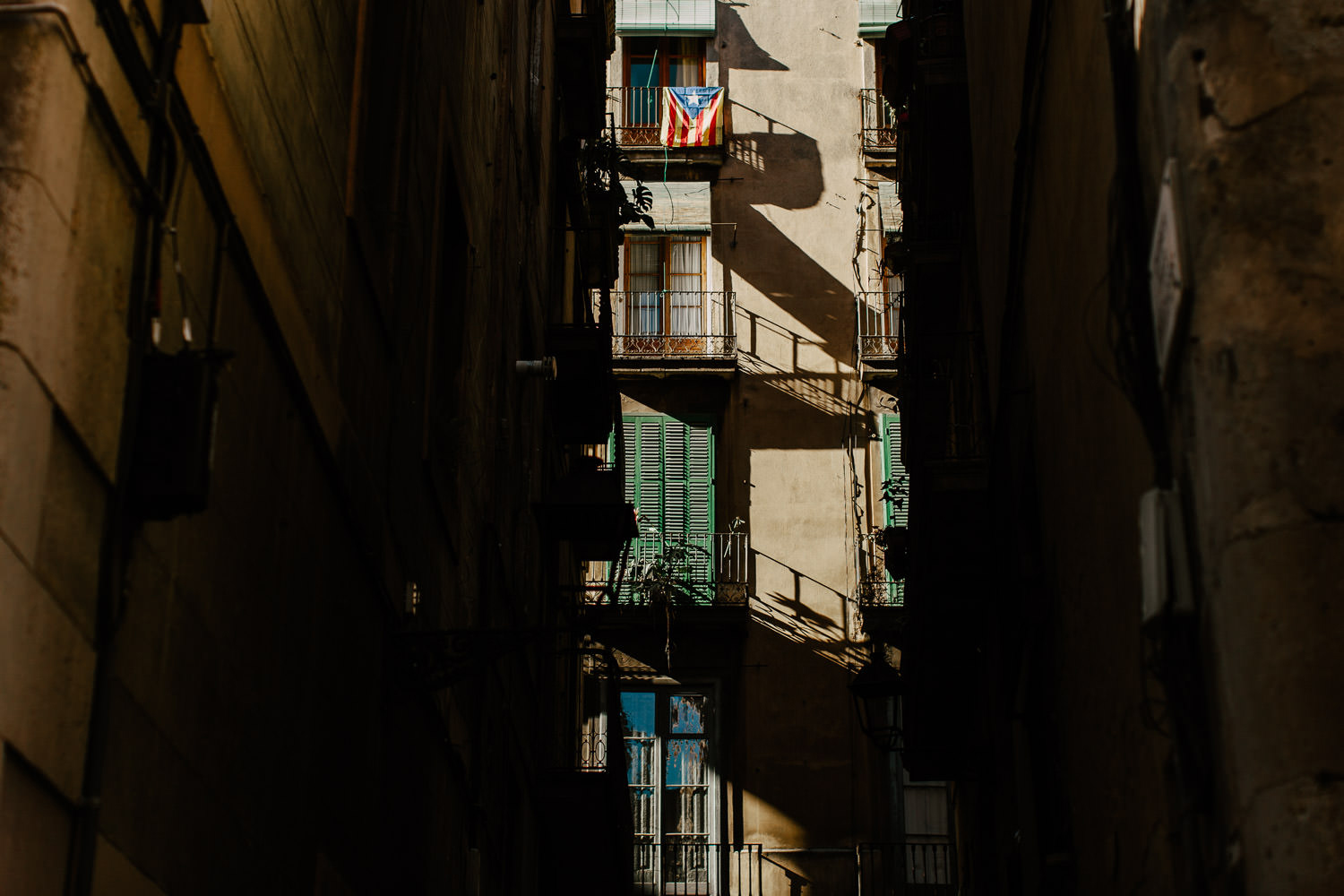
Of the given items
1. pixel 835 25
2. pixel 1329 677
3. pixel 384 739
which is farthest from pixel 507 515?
pixel 835 25

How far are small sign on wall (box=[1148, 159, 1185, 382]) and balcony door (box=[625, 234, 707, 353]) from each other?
22.4 meters

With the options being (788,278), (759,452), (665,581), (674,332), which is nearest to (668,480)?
(759,452)

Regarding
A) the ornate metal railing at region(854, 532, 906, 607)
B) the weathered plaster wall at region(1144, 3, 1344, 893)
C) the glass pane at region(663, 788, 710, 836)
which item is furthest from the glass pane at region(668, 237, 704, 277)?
the weathered plaster wall at region(1144, 3, 1344, 893)

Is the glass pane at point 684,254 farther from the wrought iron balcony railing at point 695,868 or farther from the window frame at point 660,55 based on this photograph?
the wrought iron balcony railing at point 695,868

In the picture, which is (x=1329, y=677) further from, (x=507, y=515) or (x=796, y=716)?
(x=796, y=716)

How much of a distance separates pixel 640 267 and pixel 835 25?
18.2 ft

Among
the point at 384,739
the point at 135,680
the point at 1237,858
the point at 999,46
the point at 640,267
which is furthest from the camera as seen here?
the point at 640,267

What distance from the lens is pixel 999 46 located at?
37.7 ft

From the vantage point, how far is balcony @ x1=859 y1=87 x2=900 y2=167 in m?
28.3

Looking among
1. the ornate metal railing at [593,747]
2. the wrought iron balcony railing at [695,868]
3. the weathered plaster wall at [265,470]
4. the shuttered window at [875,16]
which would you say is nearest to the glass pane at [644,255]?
the shuttered window at [875,16]

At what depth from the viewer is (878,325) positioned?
27297 millimetres

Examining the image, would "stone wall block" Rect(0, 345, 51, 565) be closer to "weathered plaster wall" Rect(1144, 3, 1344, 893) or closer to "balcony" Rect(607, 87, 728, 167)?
"weathered plaster wall" Rect(1144, 3, 1344, 893)

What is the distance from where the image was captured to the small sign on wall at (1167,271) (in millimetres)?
4875

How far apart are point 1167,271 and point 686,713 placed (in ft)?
69.8
